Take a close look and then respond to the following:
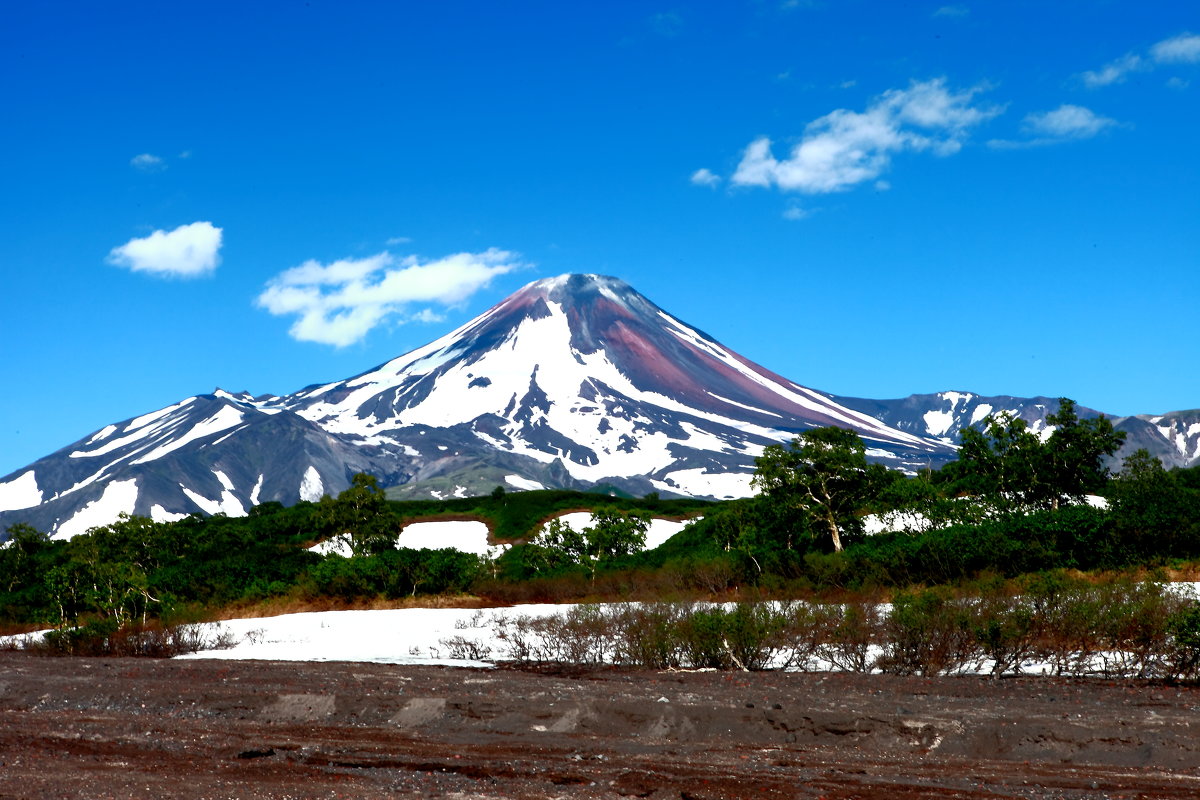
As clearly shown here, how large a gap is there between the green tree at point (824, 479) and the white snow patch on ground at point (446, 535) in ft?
85.8

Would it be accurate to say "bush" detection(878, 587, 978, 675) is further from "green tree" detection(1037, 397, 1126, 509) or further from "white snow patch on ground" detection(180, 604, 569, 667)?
"green tree" detection(1037, 397, 1126, 509)

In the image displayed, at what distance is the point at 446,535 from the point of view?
64625 mm

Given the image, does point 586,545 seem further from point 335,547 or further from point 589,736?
point 589,736

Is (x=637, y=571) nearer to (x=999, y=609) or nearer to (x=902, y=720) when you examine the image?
(x=999, y=609)

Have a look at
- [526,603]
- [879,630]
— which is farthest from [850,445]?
[879,630]

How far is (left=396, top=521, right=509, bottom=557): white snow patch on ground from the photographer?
203ft

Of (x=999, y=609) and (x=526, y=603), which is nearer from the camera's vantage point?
(x=999, y=609)

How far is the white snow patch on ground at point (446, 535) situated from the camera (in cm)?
6184

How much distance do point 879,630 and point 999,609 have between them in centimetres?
192

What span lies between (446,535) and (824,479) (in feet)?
107

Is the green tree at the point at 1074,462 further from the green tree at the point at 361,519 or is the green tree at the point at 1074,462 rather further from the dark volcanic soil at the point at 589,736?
the dark volcanic soil at the point at 589,736

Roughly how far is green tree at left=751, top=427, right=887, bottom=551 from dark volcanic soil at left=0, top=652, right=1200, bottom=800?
1964 cm

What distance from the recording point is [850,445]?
37438mm

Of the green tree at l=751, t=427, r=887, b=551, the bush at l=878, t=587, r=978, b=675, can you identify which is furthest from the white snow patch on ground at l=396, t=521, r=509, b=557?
the bush at l=878, t=587, r=978, b=675
